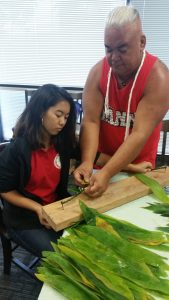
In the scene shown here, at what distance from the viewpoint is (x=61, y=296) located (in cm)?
66

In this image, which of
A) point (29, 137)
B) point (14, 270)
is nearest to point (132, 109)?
point (29, 137)

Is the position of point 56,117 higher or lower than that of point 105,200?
higher

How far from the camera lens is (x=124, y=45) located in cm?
104

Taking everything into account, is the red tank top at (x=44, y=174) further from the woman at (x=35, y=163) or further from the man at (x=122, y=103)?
the man at (x=122, y=103)

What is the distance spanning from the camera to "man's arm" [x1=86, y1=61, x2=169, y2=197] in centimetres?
114

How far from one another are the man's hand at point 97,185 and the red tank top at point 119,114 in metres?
0.31

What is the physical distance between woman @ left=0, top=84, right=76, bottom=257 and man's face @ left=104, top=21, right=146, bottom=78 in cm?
27

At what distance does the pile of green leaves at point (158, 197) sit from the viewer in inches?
39.2

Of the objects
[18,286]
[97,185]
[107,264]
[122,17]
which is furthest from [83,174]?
[18,286]

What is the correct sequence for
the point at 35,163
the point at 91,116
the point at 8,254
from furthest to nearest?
1. the point at 8,254
2. the point at 91,116
3. the point at 35,163

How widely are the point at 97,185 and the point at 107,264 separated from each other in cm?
35

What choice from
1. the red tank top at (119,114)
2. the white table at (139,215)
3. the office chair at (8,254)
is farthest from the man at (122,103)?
the office chair at (8,254)

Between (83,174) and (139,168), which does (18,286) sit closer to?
(83,174)

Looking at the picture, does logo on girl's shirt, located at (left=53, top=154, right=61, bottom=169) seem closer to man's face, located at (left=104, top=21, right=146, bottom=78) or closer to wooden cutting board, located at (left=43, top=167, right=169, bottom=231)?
wooden cutting board, located at (left=43, top=167, right=169, bottom=231)
